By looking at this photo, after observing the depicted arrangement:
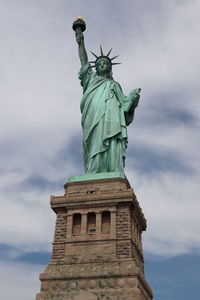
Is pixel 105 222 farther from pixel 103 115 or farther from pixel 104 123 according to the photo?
pixel 103 115

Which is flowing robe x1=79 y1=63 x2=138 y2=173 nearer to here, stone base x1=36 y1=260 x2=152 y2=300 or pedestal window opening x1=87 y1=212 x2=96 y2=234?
pedestal window opening x1=87 y1=212 x2=96 y2=234

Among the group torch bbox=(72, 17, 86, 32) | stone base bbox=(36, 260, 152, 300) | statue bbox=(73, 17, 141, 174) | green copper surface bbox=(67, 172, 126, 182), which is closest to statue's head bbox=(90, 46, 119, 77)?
statue bbox=(73, 17, 141, 174)

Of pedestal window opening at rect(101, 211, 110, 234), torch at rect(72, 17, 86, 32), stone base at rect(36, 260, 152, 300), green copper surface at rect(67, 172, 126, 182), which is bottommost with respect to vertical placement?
stone base at rect(36, 260, 152, 300)

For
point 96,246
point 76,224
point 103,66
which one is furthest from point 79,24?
point 96,246

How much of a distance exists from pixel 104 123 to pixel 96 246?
7.20m

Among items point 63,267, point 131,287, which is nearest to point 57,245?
point 63,267

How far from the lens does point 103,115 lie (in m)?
25.5

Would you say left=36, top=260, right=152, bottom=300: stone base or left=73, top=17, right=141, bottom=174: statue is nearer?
left=36, top=260, right=152, bottom=300: stone base

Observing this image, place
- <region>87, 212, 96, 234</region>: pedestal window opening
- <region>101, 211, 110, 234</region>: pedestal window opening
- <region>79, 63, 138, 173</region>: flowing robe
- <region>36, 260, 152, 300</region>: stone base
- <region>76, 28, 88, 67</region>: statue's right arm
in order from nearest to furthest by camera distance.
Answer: <region>36, 260, 152, 300</region>: stone base
<region>101, 211, 110, 234</region>: pedestal window opening
<region>87, 212, 96, 234</region>: pedestal window opening
<region>79, 63, 138, 173</region>: flowing robe
<region>76, 28, 88, 67</region>: statue's right arm

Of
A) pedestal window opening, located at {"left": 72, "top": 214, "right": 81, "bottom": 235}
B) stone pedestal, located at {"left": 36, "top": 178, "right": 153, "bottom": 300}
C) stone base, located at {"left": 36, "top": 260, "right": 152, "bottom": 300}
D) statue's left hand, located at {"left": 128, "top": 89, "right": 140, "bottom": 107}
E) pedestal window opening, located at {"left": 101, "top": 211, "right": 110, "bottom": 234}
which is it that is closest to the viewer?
stone base, located at {"left": 36, "top": 260, "right": 152, "bottom": 300}

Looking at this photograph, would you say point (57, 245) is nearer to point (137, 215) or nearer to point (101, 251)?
point (101, 251)

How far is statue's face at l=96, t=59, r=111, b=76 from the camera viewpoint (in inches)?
1106

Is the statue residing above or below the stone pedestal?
above

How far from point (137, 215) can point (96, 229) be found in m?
2.85
